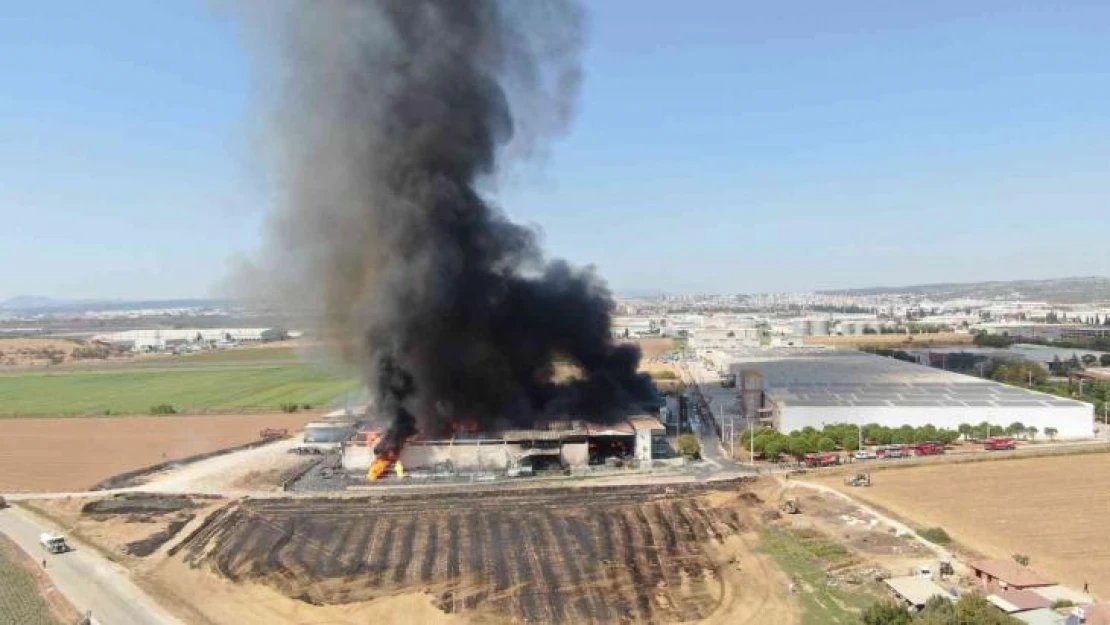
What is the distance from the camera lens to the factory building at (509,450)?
157ft

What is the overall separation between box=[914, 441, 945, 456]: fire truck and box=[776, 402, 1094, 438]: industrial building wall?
3.68m

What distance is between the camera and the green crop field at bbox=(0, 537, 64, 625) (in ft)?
86.5

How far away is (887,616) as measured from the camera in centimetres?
2228

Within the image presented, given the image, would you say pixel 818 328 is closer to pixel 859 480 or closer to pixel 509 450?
pixel 859 480

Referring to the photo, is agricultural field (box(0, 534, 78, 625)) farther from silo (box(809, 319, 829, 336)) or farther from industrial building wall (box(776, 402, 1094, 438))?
silo (box(809, 319, 829, 336))

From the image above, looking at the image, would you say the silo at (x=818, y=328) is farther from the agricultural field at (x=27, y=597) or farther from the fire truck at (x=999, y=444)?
the agricultural field at (x=27, y=597)

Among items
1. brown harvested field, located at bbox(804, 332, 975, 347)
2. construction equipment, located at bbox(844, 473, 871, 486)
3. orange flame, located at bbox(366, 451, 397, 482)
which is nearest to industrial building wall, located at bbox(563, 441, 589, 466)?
orange flame, located at bbox(366, 451, 397, 482)

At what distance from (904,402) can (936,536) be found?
26.6m

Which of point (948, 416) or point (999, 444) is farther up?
point (948, 416)

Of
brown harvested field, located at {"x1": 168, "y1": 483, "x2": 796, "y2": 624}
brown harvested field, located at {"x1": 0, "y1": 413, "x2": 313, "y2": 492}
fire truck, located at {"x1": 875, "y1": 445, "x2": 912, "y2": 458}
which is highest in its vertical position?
fire truck, located at {"x1": 875, "y1": 445, "x2": 912, "y2": 458}

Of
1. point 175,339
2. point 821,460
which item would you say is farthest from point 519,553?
point 175,339

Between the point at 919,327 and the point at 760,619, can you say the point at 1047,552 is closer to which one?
Answer: the point at 760,619

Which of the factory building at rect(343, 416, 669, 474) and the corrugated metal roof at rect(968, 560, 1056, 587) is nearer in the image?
the corrugated metal roof at rect(968, 560, 1056, 587)

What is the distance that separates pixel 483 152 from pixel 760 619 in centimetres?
3718
